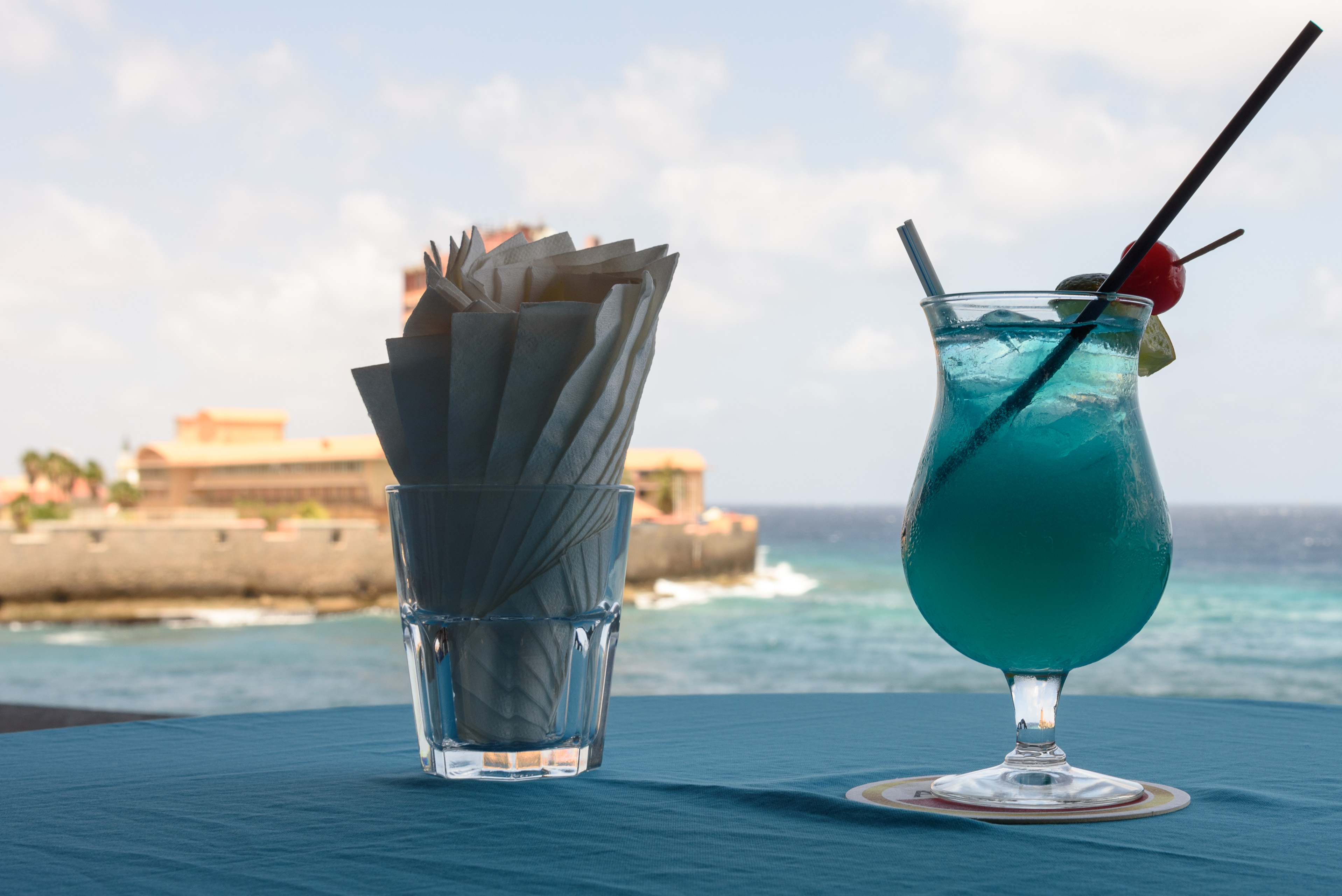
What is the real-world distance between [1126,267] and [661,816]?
386mm

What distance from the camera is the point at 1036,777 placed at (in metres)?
0.66

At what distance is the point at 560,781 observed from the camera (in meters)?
0.71

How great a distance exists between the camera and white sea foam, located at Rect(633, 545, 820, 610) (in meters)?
24.2

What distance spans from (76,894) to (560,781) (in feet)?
0.98

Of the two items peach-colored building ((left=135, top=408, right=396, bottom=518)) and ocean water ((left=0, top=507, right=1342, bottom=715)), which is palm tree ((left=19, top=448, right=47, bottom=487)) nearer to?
peach-colored building ((left=135, top=408, right=396, bottom=518))

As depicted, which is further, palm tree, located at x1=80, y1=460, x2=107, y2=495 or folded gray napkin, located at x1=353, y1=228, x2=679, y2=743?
palm tree, located at x1=80, y1=460, x2=107, y2=495

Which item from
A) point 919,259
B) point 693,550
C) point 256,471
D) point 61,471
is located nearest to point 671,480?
point 693,550

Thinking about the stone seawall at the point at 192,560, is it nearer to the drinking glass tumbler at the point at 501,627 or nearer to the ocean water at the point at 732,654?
Result: the ocean water at the point at 732,654

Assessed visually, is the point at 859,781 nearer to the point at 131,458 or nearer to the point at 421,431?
the point at 421,431

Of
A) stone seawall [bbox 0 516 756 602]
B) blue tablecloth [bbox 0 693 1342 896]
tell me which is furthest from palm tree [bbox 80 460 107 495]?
blue tablecloth [bbox 0 693 1342 896]

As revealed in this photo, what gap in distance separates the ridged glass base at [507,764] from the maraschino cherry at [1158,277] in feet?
1.44

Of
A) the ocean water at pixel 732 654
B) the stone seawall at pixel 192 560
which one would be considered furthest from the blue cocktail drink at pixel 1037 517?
the stone seawall at pixel 192 560

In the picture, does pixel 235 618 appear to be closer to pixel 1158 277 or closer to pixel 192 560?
pixel 192 560

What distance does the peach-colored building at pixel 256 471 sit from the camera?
2659 cm
